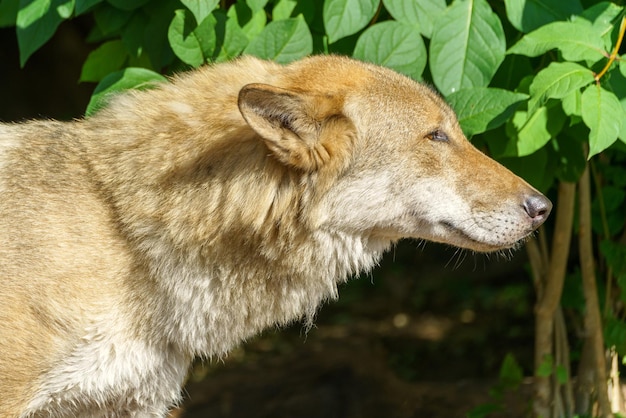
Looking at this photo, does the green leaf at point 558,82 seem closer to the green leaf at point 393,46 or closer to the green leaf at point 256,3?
the green leaf at point 393,46

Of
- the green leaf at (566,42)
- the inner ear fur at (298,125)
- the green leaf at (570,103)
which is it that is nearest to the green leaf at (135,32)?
the inner ear fur at (298,125)

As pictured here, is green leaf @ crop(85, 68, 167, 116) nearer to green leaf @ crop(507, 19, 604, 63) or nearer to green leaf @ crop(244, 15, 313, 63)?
green leaf @ crop(244, 15, 313, 63)

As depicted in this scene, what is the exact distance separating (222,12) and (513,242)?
5.71 feet

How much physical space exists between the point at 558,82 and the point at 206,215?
1.54 metres

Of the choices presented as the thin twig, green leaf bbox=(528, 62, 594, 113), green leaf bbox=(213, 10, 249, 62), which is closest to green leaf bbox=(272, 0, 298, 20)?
green leaf bbox=(213, 10, 249, 62)

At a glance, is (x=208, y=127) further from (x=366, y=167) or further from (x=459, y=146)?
(x=459, y=146)

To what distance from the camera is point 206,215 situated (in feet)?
12.1

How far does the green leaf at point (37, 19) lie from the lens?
4.15 m

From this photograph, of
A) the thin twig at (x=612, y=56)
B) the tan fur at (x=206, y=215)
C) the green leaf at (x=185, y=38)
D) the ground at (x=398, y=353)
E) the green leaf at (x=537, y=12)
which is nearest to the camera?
the tan fur at (x=206, y=215)

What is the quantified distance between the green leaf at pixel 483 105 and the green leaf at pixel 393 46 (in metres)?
0.26

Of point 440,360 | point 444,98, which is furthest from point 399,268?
point 444,98

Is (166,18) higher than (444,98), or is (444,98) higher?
(166,18)

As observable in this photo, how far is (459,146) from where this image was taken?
3.93 m

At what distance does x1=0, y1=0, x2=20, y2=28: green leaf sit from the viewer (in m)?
4.57
